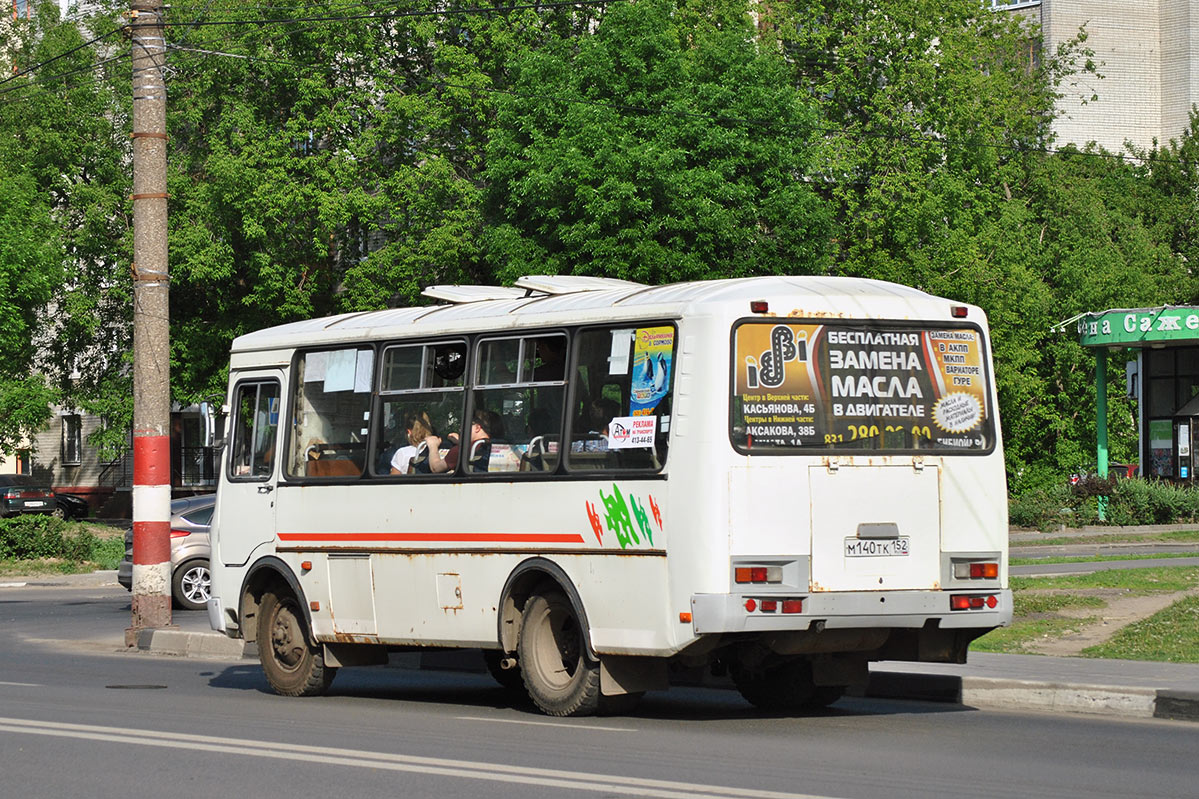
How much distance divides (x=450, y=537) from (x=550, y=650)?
4.02 feet

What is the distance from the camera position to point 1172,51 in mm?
65375

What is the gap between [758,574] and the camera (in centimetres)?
1066

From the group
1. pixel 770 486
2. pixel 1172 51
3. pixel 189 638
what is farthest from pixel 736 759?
pixel 1172 51

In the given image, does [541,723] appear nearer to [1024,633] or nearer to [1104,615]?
[1024,633]

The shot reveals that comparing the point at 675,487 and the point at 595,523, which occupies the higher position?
the point at 675,487

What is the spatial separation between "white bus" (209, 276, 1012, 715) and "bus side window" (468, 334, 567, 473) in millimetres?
18

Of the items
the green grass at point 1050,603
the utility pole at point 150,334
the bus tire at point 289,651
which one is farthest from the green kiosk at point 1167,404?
the bus tire at point 289,651

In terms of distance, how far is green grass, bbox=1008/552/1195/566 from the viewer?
25.8m

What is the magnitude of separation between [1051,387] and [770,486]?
43483 mm

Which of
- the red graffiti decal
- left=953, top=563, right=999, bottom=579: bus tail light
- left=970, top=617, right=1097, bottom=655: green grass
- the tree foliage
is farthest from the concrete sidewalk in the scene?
the tree foliage

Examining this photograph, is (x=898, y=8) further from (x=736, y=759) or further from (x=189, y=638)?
(x=736, y=759)

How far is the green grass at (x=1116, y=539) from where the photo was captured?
103 feet

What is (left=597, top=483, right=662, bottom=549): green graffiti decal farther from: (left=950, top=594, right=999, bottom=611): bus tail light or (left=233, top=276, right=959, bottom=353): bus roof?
(left=950, top=594, right=999, bottom=611): bus tail light

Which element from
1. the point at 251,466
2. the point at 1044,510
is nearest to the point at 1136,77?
the point at 1044,510
